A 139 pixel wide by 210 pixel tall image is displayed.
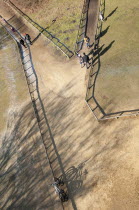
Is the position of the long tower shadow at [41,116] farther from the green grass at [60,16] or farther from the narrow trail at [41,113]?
the green grass at [60,16]

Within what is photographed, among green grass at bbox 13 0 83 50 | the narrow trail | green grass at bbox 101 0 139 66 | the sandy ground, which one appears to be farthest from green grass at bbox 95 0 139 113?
green grass at bbox 13 0 83 50

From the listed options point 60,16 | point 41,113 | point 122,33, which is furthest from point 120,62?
point 60,16

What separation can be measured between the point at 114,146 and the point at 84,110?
4.46 meters

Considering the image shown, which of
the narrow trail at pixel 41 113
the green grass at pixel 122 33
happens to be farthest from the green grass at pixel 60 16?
the green grass at pixel 122 33

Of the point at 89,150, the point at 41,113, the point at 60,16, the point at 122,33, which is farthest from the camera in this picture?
the point at 60,16

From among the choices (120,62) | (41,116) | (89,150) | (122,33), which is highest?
(122,33)

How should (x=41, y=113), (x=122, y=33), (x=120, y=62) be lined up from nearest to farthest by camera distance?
(x=41, y=113) → (x=120, y=62) → (x=122, y=33)

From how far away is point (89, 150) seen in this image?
49.5 feet

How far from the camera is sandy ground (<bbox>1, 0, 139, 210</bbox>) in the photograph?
13047mm

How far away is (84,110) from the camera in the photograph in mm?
17344

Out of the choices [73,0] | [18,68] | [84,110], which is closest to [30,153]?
[84,110]

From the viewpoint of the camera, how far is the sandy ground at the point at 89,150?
13.0 meters

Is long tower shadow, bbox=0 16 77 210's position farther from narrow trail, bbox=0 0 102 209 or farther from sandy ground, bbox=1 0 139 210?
sandy ground, bbox=1 0 139 210

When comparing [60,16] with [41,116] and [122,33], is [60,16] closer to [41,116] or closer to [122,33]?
[122,33]
